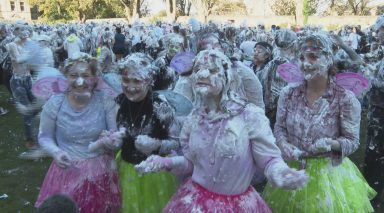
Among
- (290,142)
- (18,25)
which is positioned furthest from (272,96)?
(18,25)

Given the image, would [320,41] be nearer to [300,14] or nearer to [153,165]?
[153,165]

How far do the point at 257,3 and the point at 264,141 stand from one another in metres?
59.4

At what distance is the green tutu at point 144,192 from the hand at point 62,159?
46cm

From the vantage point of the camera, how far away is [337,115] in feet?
9.91

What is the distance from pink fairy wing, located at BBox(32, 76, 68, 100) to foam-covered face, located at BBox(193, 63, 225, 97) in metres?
1.27

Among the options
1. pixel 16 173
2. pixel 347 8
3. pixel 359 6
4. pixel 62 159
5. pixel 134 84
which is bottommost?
pixel 16 173

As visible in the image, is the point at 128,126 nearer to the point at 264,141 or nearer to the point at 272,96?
the point at 264,141

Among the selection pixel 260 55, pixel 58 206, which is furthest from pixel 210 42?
pixel 58 206

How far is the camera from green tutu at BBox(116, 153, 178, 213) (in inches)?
128

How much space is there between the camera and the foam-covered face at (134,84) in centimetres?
309

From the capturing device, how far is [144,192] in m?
3.26

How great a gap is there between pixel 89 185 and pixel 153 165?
89 centimetres

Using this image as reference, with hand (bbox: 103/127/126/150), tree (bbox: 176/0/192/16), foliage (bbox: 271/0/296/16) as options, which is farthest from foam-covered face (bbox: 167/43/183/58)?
foliage (bbox: 271/0/296/16)

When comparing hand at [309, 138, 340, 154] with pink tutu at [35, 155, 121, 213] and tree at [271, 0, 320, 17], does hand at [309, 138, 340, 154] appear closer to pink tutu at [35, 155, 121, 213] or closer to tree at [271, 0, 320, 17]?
pink tutu at [35, 155, 121, 213]
